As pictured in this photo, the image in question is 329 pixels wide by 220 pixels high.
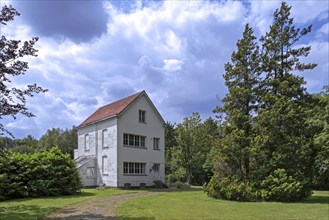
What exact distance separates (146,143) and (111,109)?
5.18 metres

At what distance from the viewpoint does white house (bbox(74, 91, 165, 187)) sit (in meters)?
32.9

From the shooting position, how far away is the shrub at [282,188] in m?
20.6

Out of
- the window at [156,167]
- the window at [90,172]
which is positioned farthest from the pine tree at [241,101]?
the window at [90,172]

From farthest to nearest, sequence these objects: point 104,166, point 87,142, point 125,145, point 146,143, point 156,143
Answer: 1. point 87,142
2. point 156,143
3. point 146,143
4. point 104,166
5. point 125,145

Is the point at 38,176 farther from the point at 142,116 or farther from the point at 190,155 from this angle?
the point at 190,155

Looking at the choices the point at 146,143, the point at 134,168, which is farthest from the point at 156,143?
the point at 134,168

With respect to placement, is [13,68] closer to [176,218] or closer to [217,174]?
[176,218]

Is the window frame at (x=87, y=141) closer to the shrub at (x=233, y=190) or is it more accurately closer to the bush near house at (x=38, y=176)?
the bush near house at (x=38, y=176)

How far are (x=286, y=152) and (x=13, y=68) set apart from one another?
1724 centimetres

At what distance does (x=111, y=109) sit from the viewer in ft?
118

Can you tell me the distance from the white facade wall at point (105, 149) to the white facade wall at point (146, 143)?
0.66 meters

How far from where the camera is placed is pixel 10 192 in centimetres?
2156

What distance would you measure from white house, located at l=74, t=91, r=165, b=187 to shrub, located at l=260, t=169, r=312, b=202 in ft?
50.6

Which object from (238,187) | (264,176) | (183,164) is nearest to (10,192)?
(238,187)
